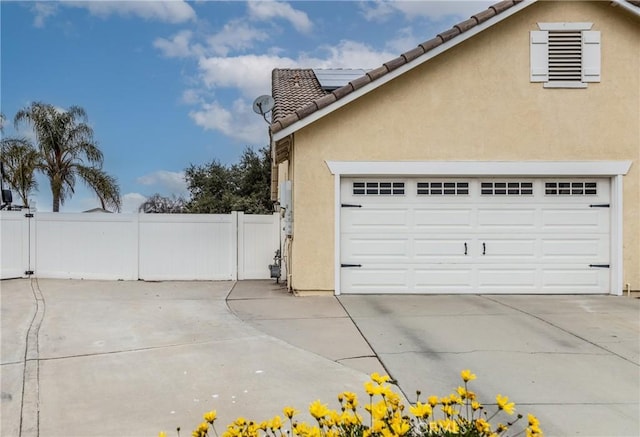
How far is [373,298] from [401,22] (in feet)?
23.3

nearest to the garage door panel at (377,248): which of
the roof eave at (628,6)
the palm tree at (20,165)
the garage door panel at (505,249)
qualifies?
the garage door panel at (505,249)

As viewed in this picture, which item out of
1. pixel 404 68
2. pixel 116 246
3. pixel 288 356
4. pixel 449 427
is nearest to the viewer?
pixel 449 427

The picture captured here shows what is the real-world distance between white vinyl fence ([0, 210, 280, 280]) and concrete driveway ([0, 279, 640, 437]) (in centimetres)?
263

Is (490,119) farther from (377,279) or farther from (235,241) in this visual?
(235,241)

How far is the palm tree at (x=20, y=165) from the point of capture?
17141 mm

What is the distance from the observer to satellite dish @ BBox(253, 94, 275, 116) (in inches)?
386

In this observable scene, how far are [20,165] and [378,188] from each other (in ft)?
48.1

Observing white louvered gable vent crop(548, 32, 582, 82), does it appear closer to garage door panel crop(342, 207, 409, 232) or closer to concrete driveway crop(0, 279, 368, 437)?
garage door panel crop(342, 207, 409, 232)

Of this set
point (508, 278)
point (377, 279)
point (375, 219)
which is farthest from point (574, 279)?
point (375, 219)

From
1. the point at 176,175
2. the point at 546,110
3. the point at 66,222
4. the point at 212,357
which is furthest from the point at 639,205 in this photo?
the point at 176,175

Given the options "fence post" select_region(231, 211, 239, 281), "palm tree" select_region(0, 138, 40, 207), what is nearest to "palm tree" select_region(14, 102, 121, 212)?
"palm tree" select_region(0, 138, 40, 207)

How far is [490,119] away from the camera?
9133 mm

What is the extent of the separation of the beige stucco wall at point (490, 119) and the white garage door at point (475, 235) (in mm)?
500

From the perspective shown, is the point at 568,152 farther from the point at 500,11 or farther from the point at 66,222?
the point at 66,222
